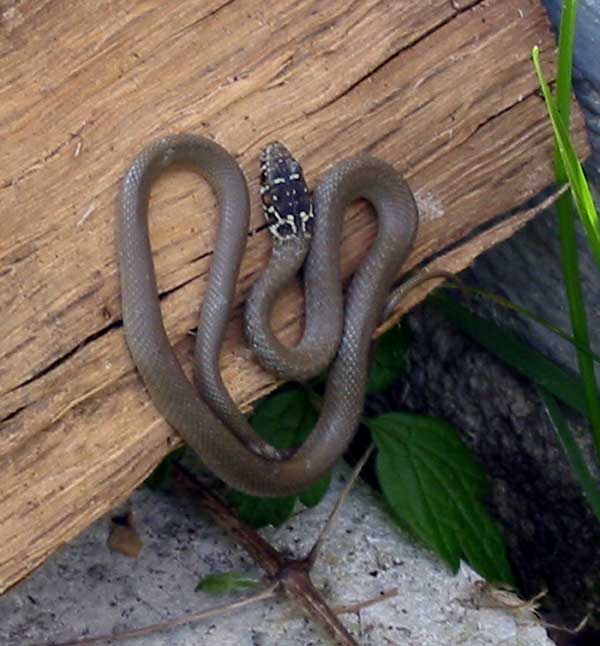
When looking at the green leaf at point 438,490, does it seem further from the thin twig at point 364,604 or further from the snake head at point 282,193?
the snake head at point 282,193

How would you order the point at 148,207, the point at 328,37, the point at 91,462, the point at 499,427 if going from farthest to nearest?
the point at 499,427, the point at 328,37, the point at 148,207, the point at 91,462

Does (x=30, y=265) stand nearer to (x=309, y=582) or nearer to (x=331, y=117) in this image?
(x=331, y=117)

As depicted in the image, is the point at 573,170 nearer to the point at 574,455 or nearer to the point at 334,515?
the point at 574,455

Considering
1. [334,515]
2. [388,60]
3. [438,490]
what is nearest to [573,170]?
[388,60]

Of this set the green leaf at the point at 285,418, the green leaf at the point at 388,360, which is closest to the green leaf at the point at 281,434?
the green leaf at the point at 285,418

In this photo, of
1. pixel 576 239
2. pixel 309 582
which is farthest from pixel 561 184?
pixel 309 582

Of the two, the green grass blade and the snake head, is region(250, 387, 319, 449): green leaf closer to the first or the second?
the snake head
